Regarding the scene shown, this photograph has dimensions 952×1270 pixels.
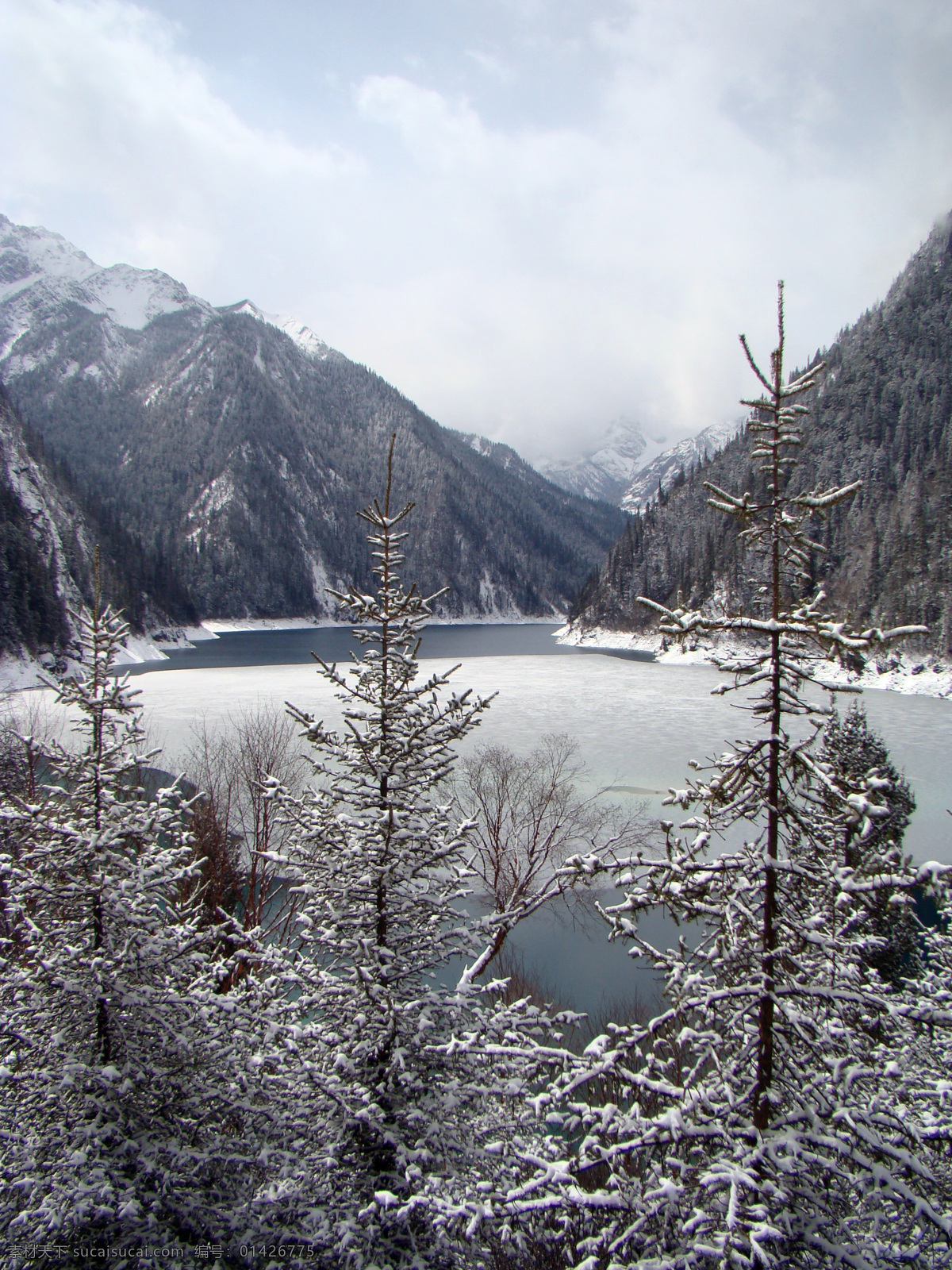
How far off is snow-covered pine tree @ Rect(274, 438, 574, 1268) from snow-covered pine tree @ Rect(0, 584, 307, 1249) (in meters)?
0.77

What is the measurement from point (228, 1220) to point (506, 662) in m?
66.0

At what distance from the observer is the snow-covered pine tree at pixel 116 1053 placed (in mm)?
6012

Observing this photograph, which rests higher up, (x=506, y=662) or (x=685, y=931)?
(x=506, y=662)

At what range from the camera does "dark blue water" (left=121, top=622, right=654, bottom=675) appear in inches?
3270

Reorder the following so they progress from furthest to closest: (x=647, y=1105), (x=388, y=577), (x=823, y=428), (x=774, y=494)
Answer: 1. (x=823, y=428)
2. (x=647, y=1105)
3. (x=388, y=577)
4. (x=774, y=494)

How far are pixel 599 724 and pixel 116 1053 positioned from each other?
1387 inches

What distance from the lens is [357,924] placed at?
23.9 ft

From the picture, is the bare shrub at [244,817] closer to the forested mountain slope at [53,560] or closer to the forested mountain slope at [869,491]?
the forested mountain slope at [53,560]

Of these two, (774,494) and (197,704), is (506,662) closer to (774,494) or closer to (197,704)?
(197,704)

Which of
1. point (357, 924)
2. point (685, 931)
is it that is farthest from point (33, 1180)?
point (685, 931)

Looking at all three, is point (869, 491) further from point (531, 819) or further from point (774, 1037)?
point (774, 1037)

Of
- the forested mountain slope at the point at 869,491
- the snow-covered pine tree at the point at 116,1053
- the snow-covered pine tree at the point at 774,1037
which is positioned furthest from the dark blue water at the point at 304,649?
the snow-covered pine tree at the point at 774,1037

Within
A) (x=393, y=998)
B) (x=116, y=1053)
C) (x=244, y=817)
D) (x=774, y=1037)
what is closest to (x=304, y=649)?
(x=244, y=817)

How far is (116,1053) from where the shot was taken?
679 centimetres
